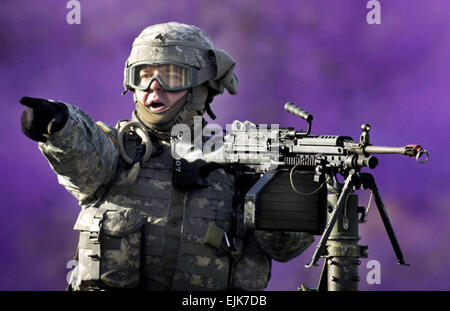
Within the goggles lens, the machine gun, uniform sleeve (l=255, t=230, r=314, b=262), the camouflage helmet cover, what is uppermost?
the camouflage helmet cover

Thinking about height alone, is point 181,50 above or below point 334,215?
above

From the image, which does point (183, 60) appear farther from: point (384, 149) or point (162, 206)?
point (384, 149)

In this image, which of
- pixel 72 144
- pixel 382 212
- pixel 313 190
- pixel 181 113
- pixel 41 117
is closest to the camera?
pixel 41 117

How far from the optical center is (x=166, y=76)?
322 inches

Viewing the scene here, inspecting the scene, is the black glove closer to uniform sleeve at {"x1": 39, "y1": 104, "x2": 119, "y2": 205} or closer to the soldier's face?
uniform sleeve at {"x1": 39, "y1": 104, "x2": 119, "y2": 205}

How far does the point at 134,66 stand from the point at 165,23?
54cm

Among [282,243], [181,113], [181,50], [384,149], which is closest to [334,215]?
[384,149]

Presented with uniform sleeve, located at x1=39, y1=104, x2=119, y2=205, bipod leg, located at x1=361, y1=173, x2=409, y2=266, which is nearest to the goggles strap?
uniform sleeve, located at x1=39, y1=104, x2=119, y2=205

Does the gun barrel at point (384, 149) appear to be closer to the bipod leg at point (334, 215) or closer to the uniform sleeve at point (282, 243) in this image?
the bipod leg at point (334, 215)

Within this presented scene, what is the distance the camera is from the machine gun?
23.5 feet

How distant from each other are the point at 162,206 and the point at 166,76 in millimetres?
1173

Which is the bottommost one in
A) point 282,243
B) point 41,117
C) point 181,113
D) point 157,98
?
point 282,243

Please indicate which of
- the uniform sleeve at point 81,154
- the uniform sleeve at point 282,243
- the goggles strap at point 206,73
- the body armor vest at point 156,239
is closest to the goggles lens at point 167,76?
the goggles strap at point 206,73
